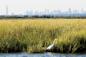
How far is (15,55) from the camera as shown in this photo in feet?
61.6

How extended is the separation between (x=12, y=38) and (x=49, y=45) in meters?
1.94

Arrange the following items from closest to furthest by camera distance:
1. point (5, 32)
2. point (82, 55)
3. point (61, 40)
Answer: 1. point (82, 55)
2. point (61, 40)
3. point (5, 32)

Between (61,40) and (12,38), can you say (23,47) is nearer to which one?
(12,38)

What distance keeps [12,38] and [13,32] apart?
1.58m

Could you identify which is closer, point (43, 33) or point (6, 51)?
point (6, 51)

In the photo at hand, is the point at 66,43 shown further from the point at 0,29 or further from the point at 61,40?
the point at 0,29

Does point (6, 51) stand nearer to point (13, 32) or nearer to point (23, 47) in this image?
point (23, 47)

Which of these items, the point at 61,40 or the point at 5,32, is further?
the point at 5,32

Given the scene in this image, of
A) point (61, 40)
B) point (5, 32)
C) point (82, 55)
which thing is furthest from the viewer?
point (5, 32)

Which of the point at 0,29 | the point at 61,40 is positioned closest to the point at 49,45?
the point at 61,40

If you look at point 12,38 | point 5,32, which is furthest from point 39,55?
point 5,32

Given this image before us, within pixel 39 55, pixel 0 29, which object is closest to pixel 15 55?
pixel 39 55

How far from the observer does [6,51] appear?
65.3ft

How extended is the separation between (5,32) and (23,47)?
A: 6.51 ft
